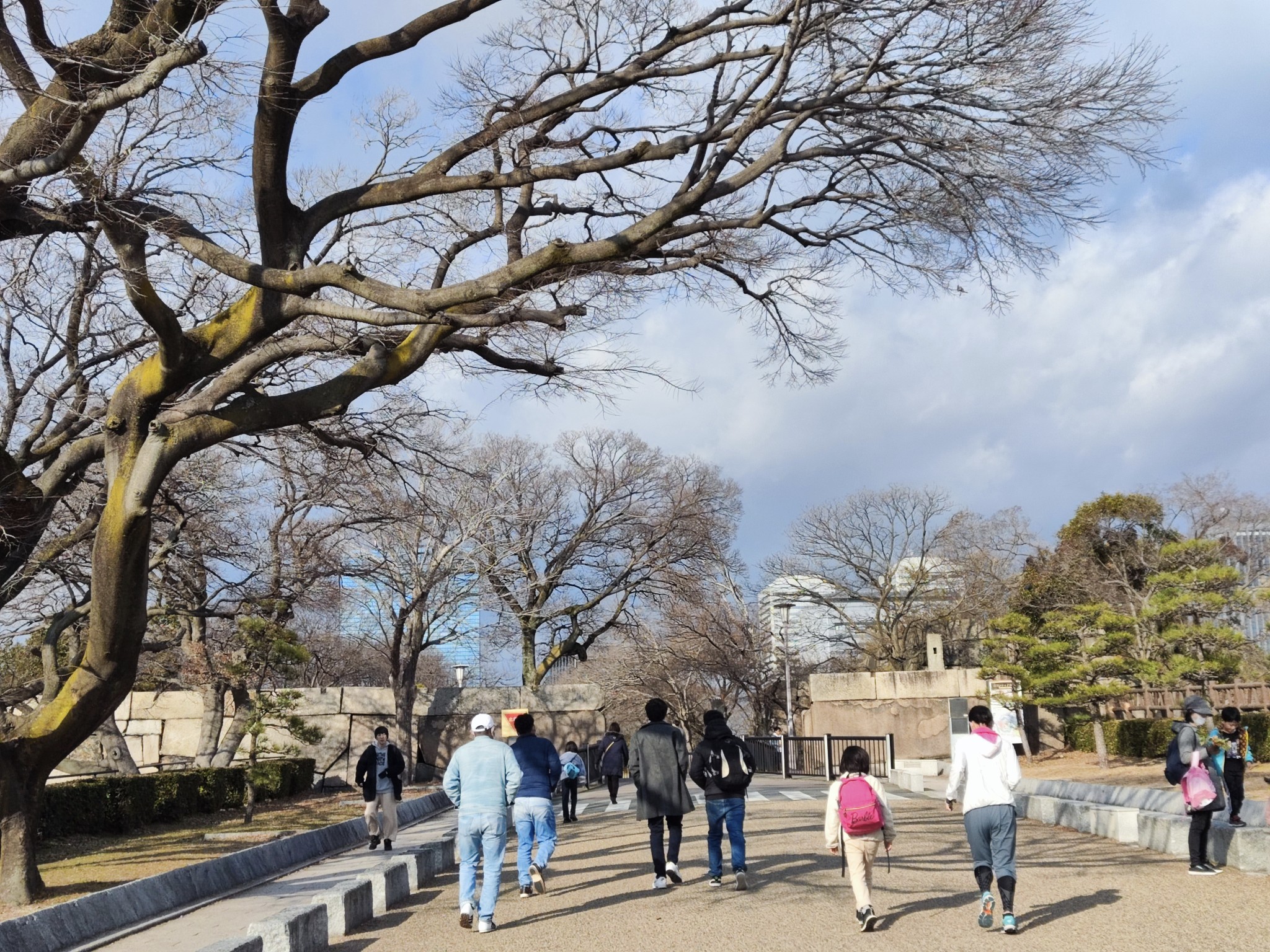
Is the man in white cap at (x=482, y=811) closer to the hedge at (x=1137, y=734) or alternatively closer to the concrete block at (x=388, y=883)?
the concrete block at (x=388, y=883)

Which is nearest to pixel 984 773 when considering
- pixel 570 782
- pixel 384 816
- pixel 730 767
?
pixel 730 767

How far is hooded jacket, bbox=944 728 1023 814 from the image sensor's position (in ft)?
27.8

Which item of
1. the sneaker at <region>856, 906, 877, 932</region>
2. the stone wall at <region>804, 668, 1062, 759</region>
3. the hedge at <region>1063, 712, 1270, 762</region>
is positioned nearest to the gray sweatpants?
the sneaker at <region>856, 906, 877, 932</region>

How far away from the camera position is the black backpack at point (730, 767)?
34.6 ft

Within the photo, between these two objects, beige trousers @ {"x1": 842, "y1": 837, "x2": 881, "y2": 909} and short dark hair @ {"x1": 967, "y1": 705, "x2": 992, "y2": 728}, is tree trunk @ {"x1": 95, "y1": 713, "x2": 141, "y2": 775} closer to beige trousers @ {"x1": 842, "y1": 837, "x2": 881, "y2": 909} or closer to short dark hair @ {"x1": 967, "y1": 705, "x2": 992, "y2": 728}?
beige trousers @ {"x1": 842, "y1": 837, "x2": 881, "y2": 909}

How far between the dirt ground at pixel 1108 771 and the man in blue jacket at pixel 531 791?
1185 cm

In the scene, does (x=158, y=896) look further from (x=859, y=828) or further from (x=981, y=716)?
(x=981, y=716)

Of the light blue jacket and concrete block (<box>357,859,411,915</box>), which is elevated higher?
the light blue jacket

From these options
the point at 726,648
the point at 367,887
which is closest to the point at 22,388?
the point at 367,887

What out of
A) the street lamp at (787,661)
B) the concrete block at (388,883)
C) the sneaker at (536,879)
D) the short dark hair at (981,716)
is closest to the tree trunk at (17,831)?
the concrete block at (388,883)

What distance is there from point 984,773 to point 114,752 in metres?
20.1

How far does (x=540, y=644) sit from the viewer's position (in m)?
44.3

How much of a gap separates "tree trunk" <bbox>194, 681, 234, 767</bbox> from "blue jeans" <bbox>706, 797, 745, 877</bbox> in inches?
708

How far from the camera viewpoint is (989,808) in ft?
27.7
